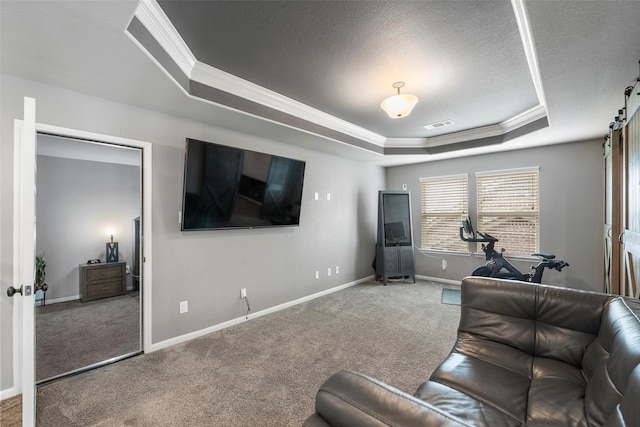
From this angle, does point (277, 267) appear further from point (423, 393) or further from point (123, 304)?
point (423, 393)

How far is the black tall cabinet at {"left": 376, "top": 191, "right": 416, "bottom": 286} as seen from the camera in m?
5.30

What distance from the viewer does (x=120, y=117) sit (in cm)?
262

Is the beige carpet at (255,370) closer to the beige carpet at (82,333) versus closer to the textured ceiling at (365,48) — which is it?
the beige carpet at (82,333)

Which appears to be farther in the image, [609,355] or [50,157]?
[50,157]

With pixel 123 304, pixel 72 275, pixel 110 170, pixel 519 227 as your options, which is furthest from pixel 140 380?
pixel 519 227

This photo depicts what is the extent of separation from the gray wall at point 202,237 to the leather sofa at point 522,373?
2.56m

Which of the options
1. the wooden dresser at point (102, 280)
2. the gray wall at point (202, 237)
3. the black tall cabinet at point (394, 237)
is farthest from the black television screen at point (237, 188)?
the wooden dresser at point (102, 280)

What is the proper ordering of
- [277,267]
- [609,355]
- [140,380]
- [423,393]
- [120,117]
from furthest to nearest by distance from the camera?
[277,267]
[120,117]
[140,380]
[423,393]
[609,355]

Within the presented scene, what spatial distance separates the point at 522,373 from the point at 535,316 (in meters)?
0.37

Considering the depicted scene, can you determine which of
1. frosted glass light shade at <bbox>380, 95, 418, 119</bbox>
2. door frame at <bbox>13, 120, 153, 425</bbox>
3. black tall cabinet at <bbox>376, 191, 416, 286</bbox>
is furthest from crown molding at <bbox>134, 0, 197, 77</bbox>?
A: black tall cabinet at <bbox>376, 191, 416, 286</bbox>

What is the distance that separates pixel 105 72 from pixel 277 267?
2815mm

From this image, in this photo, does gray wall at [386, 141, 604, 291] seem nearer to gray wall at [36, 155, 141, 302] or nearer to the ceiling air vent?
the ceiling air vent

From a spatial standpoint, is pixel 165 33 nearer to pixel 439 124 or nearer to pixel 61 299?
pixel 439 124

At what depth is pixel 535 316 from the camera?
5.65 ft
